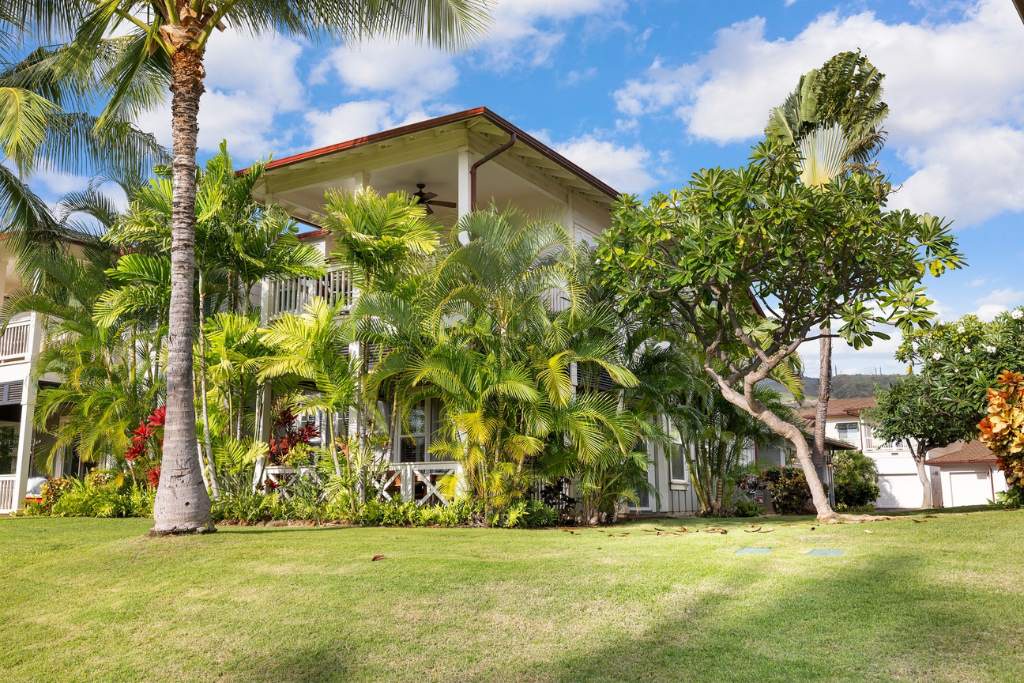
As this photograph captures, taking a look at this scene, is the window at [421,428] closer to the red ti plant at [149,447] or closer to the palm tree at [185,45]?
the red ti plant at [149,447]

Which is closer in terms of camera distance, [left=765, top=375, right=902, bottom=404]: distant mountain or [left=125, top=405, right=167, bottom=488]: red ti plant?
[left=125, top=405, right=167, bottom=488]: red ti plant

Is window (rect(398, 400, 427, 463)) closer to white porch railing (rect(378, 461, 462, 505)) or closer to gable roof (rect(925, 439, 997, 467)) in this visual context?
white porch railing (rect(378, 461, 462, 505))

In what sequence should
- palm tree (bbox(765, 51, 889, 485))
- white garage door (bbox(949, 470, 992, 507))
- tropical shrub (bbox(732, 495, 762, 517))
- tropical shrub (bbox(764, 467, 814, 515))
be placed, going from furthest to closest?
1. white garage door (bbox(949, 470, 992, 507))
2. tropical shrub (bbox(764, 467, 814, 515))
3. palm tree (bbox(765, 51, 889, 485))
4. tropical shrub (bbox(732, 495, 762, 517))

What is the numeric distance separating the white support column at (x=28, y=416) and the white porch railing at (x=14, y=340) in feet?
1.42

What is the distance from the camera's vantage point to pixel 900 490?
36.0 metres

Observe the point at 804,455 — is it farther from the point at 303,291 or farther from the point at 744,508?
the point at 303,291

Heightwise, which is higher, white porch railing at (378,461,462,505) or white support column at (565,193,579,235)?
white support column at (565,193,579,235)

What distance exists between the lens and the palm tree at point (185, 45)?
33.0 ft

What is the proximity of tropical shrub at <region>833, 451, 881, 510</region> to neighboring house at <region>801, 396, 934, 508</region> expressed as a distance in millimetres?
5187

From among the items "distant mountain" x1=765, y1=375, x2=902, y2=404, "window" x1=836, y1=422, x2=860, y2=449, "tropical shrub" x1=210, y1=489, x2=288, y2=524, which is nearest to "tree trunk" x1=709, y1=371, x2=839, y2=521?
"tropical shrub" x1=210, y1=489, x2=288, y2=524

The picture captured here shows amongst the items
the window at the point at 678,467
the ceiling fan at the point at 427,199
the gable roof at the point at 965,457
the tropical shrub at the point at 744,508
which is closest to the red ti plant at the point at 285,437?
the ceiling fan at the point at 427,199

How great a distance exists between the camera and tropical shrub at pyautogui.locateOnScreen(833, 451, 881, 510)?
1045 inches

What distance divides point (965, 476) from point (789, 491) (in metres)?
19.4

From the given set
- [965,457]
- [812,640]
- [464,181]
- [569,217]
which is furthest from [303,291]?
[965,457]
